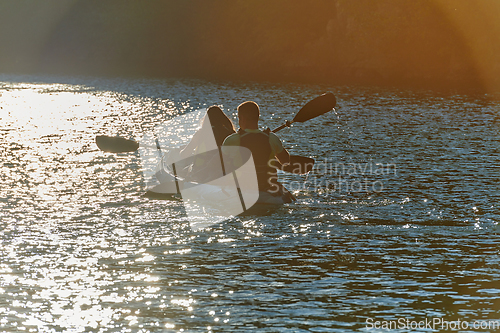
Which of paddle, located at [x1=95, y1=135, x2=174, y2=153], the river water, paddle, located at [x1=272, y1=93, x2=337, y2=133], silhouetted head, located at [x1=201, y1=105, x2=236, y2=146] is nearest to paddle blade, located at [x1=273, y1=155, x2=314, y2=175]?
the river water

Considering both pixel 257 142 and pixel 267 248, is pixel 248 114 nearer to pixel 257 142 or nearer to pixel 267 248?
pixel 257 142

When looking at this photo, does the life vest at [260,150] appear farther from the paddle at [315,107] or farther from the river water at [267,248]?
the paddle at [315,107]

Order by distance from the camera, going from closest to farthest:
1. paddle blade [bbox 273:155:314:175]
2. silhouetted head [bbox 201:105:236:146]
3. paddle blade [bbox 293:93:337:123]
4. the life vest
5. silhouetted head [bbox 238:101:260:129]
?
silhouetted head [bbox 238:101:260:129] → the life vest → silhouetted head [bbox 201:105:236:146] → paddle blade [bbox 273:155:314:175] → paddle blade [bbox 293:93:337:123]

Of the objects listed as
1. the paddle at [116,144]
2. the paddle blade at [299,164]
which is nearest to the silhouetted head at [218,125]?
the paddle blade at [299,164]

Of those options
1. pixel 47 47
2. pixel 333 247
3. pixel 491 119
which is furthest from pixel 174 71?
pixel 333 247

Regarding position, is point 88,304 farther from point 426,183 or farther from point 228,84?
point 228,84

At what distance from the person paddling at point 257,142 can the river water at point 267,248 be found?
2.65 feet

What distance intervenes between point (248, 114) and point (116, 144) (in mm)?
4474

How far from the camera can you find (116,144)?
49.3 feet

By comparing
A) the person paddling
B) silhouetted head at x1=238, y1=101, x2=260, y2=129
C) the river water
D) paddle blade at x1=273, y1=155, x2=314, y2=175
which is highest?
silhouetted head at x1=238, y1=101, x2=260, y2=129

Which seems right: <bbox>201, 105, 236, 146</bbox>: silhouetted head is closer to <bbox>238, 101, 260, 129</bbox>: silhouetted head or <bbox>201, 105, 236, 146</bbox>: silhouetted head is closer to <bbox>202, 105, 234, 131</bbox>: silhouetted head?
<bbox>202, 105, 234, 131</bbox>: silhouetted head

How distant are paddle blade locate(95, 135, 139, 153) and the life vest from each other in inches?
149

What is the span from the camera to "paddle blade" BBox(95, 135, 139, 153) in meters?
14.9

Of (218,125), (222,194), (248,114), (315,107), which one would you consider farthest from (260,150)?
(315,107)
